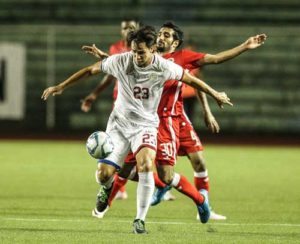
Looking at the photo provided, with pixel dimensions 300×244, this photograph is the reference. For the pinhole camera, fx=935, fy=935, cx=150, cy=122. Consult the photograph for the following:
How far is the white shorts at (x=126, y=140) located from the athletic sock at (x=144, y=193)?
0.28 m

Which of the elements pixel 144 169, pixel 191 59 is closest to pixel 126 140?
pixel 144 169

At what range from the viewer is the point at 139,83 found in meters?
8.35

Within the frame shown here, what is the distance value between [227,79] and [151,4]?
2.74 m

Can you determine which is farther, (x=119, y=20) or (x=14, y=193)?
(x=119, y=20)

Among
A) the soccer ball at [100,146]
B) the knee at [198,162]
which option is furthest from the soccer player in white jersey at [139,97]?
the knee at [198,162]

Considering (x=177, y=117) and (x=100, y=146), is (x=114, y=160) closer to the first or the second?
(x=100, y=146)

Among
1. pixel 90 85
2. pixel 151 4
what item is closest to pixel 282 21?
pixel 151 4

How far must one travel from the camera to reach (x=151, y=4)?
74.7 ft

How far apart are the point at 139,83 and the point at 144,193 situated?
1002mm

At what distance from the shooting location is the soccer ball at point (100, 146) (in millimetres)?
8305

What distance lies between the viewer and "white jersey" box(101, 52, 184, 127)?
8.27m

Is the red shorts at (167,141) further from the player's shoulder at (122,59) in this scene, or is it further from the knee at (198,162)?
the player's shoulder at (122,59)

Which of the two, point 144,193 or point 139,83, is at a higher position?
point 139,83

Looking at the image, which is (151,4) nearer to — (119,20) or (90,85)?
(119,20)
